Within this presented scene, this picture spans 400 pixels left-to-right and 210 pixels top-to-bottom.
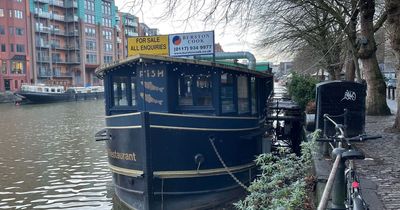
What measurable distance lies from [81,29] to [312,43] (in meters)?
64.2

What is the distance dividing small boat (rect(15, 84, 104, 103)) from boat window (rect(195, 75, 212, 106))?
174 ft

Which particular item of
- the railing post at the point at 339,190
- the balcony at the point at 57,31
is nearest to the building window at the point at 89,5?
the balcony at the point at 57,31

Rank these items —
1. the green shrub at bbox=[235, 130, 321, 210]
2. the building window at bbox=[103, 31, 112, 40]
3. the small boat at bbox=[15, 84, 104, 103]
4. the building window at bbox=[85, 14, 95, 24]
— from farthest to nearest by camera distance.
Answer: the building window at bbox=[103, 31, 112, 40] < the building window at bbox=[85, 14, 95, 24] < the small boat at bbox=[15, 84, 104, 103] < the green shrub at bbox=[235, 130, 321, 210]

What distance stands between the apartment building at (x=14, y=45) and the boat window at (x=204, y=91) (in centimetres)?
6264

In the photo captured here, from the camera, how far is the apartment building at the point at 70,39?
7419 cm

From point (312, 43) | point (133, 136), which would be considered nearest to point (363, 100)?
point (133, 136)

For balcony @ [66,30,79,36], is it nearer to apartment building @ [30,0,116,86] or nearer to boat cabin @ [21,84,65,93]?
apartment building @ [30,0,116,86]

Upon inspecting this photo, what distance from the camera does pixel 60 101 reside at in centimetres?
6344

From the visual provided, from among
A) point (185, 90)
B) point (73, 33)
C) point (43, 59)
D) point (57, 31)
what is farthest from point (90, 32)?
point (185, 90)

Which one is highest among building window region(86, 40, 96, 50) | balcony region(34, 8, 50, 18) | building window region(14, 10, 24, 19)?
balcony region(34, 8, 50, 18)

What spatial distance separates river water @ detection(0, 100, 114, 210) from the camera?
11.8m

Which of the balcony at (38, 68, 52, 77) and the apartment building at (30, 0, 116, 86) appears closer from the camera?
the balcony at (38, 68, 52, 77)

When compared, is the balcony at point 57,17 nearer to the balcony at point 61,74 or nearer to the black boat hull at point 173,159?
the balcony at point 61,74

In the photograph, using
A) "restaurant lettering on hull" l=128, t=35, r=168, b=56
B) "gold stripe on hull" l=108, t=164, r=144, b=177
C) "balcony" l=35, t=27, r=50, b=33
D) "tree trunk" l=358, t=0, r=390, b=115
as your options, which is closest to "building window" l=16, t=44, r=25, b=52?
"balcony" l=35, t=27, r=50, b=33
